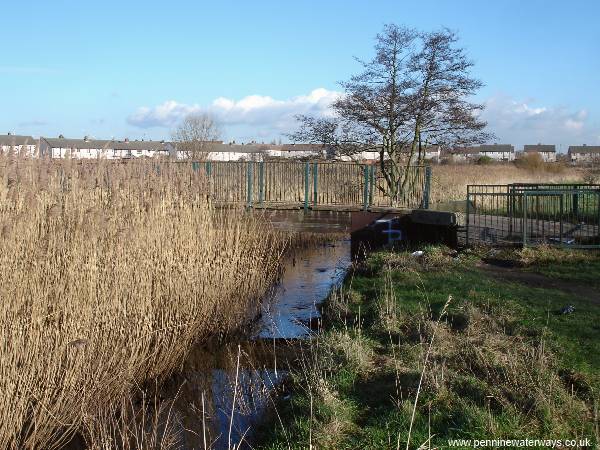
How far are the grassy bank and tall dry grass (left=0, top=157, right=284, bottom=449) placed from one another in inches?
60.0

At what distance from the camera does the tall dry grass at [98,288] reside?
5391mm

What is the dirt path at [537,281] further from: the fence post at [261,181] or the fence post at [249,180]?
the fence post at [249,180]

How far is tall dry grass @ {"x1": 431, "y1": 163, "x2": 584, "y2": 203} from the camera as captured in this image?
21.9 metres

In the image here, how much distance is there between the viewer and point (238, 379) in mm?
7262

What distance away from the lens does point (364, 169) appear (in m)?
18.5

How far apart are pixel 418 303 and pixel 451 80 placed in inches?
499

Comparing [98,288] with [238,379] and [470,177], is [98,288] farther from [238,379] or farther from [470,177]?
[470,177]

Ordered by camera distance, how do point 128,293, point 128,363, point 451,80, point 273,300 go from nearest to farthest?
point 128,363, point 128,293, point 273,300, point 451,80

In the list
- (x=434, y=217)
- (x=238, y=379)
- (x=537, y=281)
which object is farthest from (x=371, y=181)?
(x=238, y=379)

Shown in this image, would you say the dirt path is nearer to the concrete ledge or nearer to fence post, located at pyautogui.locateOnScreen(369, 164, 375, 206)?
the concrete ledge

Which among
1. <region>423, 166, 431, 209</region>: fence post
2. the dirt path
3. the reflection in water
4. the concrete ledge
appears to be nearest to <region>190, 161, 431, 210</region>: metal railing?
<region>423, 166, 431, 209</region>: fence post

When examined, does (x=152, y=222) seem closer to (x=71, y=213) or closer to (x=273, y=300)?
(x=71, y=213)

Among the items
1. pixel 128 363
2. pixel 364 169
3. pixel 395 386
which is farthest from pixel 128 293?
pixel 364 169

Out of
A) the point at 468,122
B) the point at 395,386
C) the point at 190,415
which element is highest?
the point at 468,122
